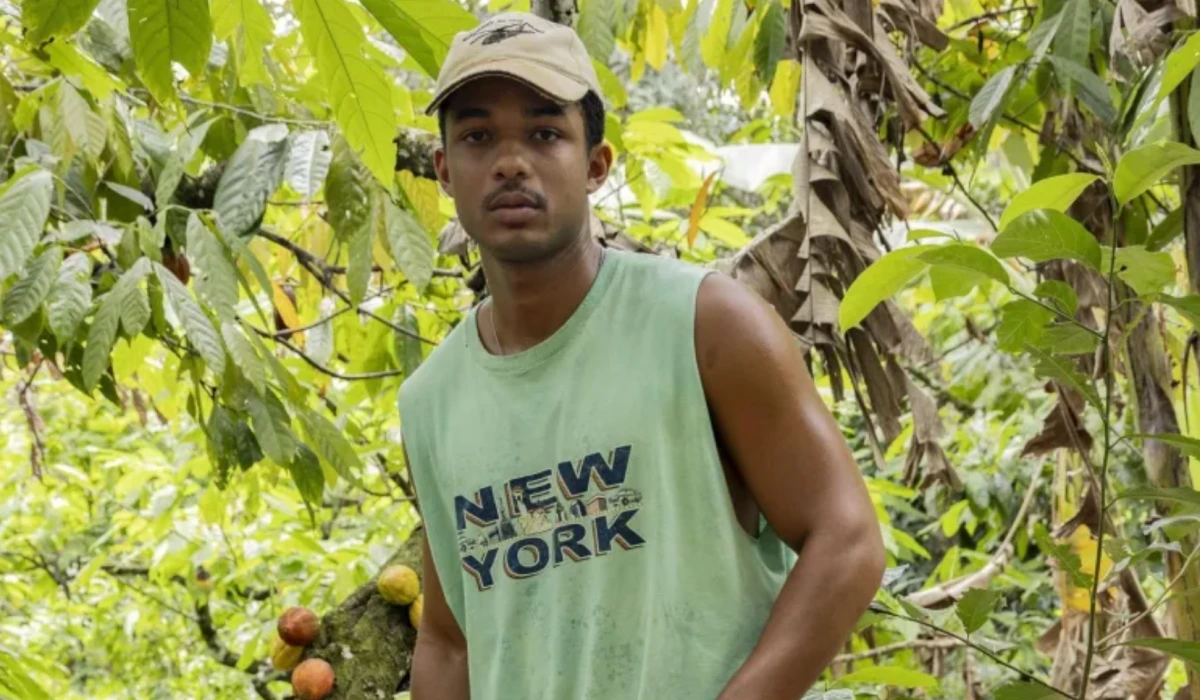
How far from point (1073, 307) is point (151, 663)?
5558 millimetres

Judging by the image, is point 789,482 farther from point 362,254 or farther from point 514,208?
point 362,254

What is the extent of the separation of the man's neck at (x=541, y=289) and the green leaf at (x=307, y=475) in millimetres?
1020

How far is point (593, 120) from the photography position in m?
1.58

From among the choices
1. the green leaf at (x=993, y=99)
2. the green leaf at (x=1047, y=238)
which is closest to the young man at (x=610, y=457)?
the green leaf at (x=1047, y=238)

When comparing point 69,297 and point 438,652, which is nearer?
point 438,652

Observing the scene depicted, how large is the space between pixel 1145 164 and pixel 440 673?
101cm

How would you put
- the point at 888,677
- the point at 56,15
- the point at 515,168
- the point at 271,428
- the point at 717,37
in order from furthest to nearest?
the point at 717,37, the point at 271,428, the point at 888,677, the point at 515,168, the point at 56,15

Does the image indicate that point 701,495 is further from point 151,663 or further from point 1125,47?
point 151,663

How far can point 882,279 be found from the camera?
5.43 feet

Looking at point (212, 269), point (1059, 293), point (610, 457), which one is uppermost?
point (212, 269)

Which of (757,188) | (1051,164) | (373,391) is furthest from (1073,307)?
(757,188)

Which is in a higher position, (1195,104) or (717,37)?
(717,37)

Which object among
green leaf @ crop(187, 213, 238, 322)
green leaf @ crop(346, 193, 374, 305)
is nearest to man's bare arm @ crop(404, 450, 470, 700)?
green leaf @ crop(187, 213, 238, 322)

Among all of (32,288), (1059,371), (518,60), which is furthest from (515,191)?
(32,288)
